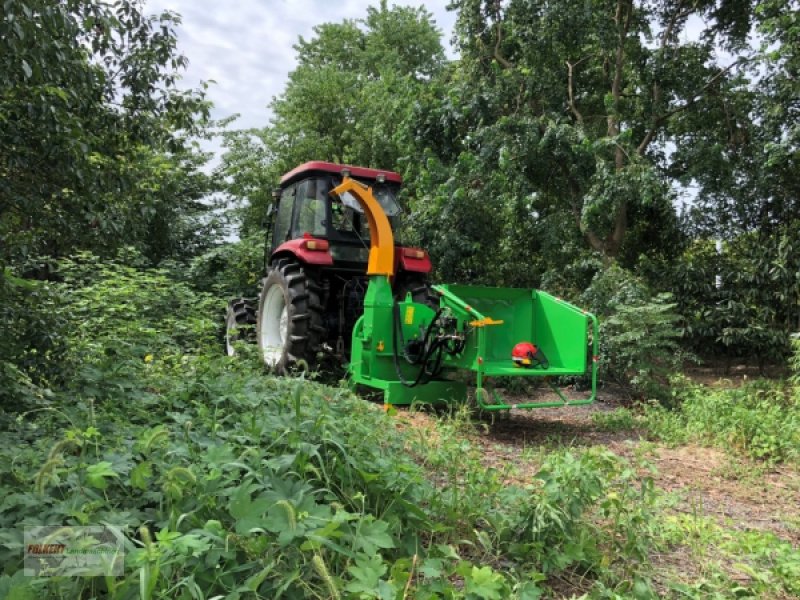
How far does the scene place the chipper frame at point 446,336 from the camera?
4691mm

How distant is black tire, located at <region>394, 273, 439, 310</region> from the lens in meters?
5.84

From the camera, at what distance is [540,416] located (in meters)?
5.68

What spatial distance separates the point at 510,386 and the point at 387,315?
2.35 m

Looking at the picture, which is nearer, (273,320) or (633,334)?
(633,334)

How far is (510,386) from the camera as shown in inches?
265

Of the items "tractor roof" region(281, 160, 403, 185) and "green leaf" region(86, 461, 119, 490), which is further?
"tractor roof" region(281, 160, 403, 185)

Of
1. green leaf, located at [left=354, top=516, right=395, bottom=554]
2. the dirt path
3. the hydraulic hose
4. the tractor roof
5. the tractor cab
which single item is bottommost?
the dirt path

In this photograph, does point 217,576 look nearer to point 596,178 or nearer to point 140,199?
point 140,199

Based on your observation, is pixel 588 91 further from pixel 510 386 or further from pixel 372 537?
pixel 372 537

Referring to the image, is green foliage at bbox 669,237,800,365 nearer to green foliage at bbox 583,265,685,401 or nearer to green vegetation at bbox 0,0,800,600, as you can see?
green vegetation at bbox 0,0,800,600

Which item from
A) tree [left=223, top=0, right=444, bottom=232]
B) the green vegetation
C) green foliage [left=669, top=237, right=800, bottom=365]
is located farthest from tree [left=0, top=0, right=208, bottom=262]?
tree [left=223, top=0, right=444, bottom=232]

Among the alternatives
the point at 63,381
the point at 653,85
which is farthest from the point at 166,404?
the point at 653,85

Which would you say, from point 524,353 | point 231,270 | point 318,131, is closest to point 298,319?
point 524,353

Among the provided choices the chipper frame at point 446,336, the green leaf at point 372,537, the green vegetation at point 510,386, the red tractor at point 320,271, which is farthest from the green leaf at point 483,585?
the red tractor at point 320,271
